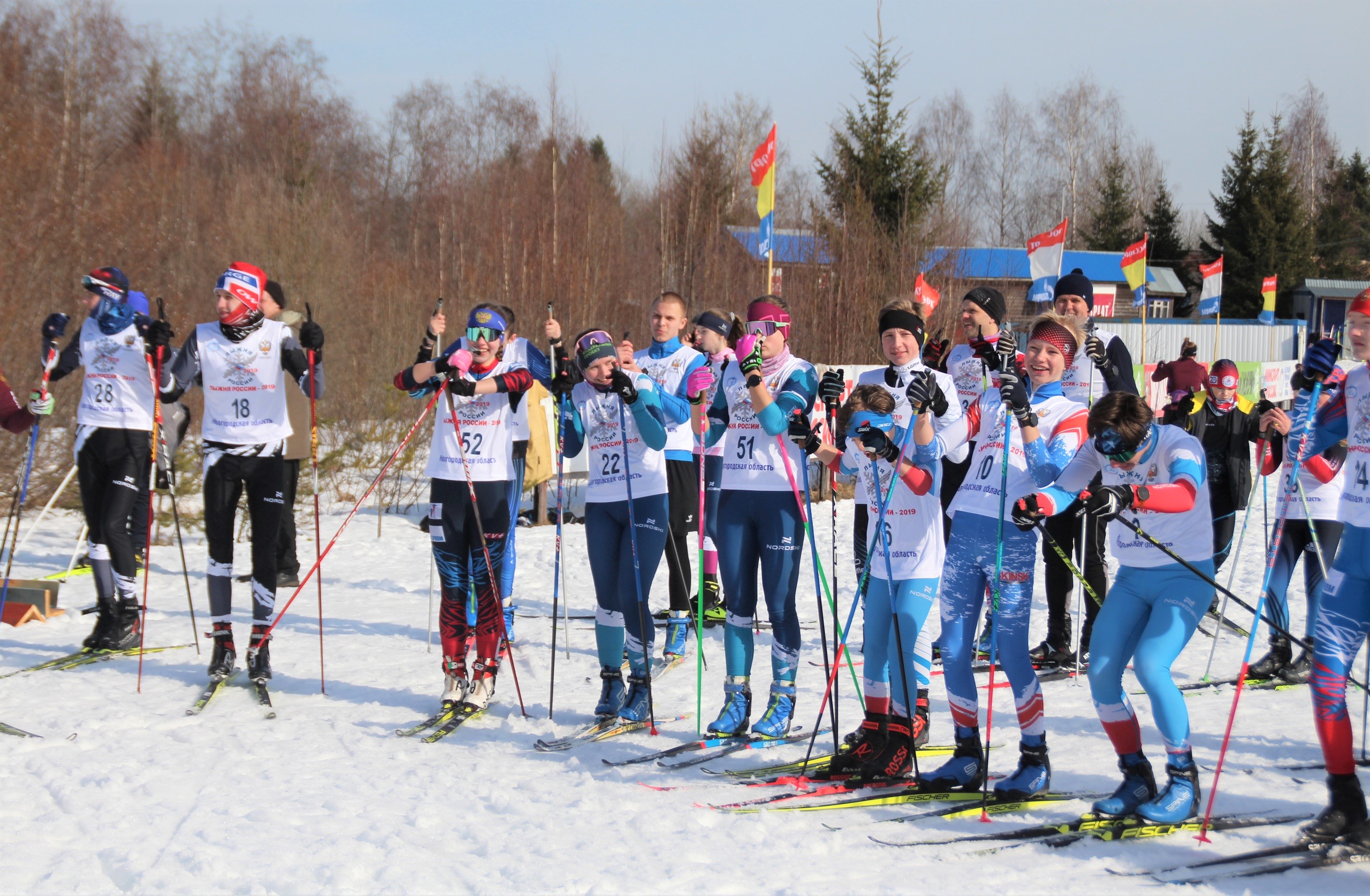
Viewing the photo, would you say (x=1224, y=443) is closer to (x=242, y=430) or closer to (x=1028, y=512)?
(x=1028, y=512)

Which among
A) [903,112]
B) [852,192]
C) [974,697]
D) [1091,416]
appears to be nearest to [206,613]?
[974,697]

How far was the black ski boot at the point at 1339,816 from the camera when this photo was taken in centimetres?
356

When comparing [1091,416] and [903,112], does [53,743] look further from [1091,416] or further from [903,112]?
[903,112]

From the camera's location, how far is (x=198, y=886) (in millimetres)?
3316

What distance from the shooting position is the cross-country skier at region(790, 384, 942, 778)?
14.2 ft

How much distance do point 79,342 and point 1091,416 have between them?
6.29 metres

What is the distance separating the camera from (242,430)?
5793 millimetres

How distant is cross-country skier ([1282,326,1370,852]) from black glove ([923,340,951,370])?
2483 mm

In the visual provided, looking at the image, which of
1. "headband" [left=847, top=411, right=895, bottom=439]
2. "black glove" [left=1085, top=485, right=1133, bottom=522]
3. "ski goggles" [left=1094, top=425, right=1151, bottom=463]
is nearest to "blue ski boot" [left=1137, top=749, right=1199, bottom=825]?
"black glove" [left=1085, top=485, right=1133, bottom=522]

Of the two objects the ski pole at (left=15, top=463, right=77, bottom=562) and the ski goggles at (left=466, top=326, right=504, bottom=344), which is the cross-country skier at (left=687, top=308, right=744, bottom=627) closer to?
the ski goggles at (left=466, top=326, right=504, bottom=344)

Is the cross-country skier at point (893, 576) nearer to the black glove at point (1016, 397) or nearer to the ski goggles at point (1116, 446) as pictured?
the black glove at point (1016, 397)

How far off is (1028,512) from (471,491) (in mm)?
3015

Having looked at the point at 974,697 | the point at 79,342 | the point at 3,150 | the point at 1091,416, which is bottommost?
the point at 974,697

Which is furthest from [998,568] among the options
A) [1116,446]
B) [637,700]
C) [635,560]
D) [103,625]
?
[103,625]
